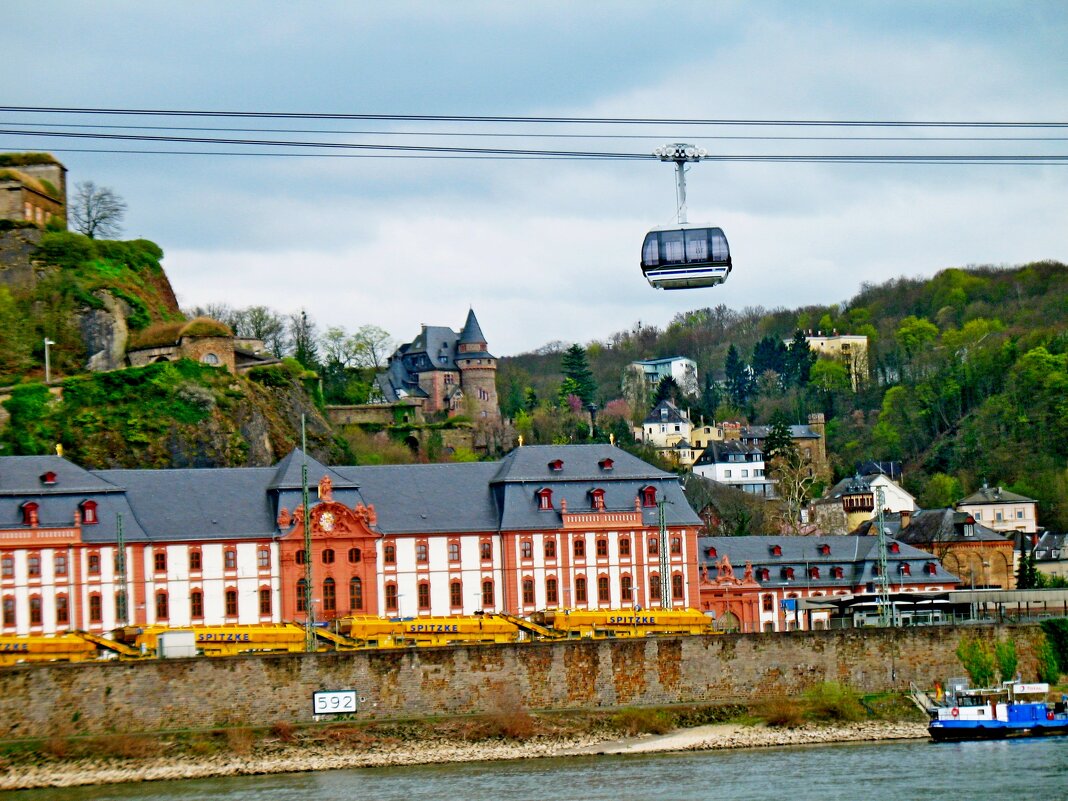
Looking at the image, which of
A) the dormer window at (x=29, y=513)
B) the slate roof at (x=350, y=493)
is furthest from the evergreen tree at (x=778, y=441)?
the dormer window at (x=29, y=513)

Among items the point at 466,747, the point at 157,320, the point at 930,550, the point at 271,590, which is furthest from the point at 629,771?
the point at 157,320

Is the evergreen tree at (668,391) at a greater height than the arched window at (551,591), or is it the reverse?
the evergreen tree at (668,391)

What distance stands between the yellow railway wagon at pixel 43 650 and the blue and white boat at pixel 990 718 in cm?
3235

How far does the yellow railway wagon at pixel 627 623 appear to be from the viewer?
7856 centimetres

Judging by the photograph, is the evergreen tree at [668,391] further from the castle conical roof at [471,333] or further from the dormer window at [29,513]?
A: the dormer window at [29,513]

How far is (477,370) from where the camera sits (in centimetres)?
15125

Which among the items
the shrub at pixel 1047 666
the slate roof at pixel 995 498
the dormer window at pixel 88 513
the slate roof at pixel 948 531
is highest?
the dormer window at pixel 88 513

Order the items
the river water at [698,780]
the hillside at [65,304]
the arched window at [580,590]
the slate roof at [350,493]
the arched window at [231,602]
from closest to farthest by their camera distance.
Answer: the river water at [698,780], the slate roof at [350,493], the arched window at [231,602], the arched window at [580,590], the hillside at [65,304]

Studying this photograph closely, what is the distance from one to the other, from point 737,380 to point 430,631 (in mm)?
119405

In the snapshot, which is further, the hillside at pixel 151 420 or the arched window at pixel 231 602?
the hillside at pixel 151 420

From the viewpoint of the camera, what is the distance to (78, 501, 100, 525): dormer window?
8531cm

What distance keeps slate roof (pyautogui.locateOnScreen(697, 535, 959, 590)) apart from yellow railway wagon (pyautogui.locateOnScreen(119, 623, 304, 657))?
97.9ft

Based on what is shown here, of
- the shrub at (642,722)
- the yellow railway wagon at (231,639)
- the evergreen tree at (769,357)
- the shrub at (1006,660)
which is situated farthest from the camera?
the evergreen tree at (769,357)

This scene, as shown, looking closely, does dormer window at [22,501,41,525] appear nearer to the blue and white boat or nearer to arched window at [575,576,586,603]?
arched window at [575,576,586,603]
